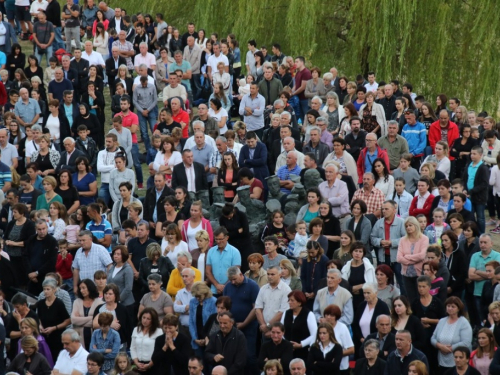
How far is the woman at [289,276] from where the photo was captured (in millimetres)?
13727

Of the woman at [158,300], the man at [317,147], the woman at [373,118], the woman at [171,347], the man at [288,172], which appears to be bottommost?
the woman at [171,347]

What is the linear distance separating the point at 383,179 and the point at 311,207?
1.49 metres

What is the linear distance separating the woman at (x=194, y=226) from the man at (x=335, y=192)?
6.42 feet

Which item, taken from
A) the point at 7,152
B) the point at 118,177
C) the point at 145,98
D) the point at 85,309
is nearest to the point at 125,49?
the point at 145,98

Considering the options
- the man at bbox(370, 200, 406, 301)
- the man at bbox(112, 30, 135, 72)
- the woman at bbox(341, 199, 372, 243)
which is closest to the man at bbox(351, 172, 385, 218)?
the woman at bbox(341, 199, 372, 243)

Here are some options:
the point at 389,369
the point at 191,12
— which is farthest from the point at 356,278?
the point at 191,12

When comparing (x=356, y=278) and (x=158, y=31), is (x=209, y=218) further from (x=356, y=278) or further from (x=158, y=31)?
(x=158, y=31)

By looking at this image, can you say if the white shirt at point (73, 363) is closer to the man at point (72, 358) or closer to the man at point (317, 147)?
the man at point (72, 358)

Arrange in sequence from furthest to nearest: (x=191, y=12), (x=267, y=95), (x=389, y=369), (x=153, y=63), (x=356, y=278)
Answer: (x=191, y=12) → (x=153, y=63) → (x=267, y=95) → (x=356, y=278) → (x=389, y=369)

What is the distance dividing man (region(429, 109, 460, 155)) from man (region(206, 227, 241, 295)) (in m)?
5.52

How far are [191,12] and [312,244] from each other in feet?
69.2

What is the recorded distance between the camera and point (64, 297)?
46.4 feet

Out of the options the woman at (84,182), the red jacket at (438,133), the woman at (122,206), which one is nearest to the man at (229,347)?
the woman at (122,206)

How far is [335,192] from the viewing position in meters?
16.2
